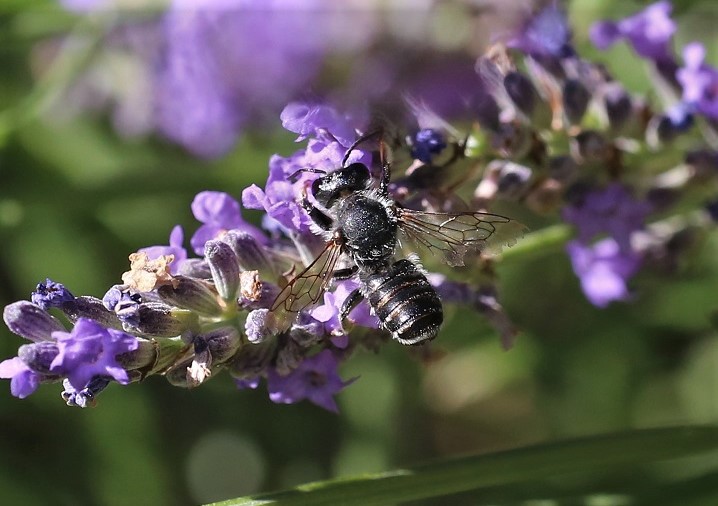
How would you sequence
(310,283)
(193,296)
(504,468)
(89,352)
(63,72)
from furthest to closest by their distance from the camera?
(63,72) < (504,468) < (310,283) < (193,296) < (89,352)

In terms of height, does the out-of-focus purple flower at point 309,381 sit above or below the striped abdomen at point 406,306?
below

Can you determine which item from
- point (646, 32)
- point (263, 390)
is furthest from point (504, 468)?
point (263, 390)

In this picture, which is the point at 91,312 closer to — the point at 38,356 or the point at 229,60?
the point at 38,356

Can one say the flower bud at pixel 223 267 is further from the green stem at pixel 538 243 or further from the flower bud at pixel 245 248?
the green stem at pixel 538 243

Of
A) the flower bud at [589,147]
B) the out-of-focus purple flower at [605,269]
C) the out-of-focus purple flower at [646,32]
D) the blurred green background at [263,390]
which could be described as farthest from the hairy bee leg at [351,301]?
the blurred green background at [263,390]

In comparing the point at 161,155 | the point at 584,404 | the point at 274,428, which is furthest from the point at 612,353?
the point at 161,155

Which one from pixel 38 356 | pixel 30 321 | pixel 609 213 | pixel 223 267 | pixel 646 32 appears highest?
pixel 646 32

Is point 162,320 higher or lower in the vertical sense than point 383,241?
lower
